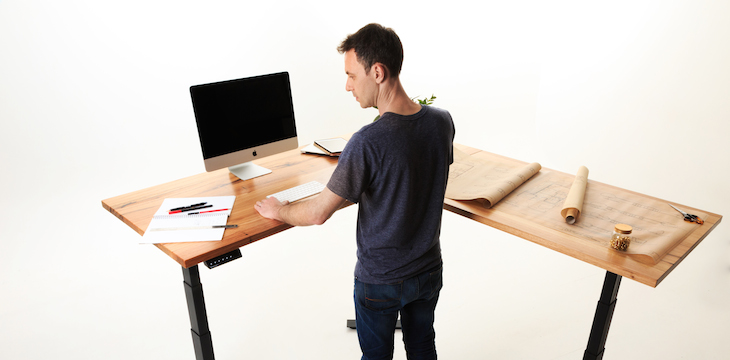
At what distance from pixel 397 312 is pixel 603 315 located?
33.2 inches

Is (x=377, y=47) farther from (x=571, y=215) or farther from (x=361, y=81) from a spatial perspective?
(x=571, y=215)

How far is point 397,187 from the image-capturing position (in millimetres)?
1677

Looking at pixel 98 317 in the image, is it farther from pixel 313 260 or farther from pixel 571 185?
pixel 571 185

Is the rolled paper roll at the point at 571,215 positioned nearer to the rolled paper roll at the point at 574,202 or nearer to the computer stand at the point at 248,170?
the rolled paper roll at the point at 574,202

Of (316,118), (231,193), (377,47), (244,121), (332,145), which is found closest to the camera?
(377,47)

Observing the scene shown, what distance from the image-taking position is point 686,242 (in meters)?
1.94

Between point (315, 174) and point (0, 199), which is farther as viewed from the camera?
point (0, 199)

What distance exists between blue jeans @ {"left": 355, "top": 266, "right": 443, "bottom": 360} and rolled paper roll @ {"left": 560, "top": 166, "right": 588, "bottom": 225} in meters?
0.59

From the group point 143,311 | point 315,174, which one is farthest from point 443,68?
point 143,311

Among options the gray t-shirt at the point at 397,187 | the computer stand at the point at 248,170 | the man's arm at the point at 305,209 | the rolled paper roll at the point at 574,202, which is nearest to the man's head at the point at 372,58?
the gray t-shirt at the point at 397,187

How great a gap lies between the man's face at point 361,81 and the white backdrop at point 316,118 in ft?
4.94

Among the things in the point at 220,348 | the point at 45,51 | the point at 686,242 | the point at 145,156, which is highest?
the point at 45,51

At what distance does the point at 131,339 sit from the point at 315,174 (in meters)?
1.35

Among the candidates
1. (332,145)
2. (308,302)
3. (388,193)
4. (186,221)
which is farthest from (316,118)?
(388,193)
